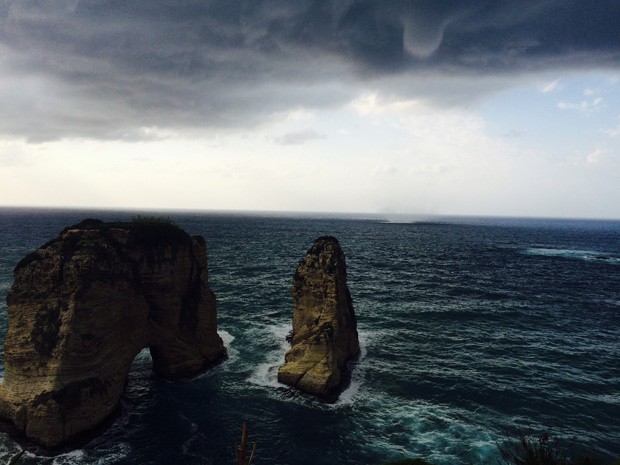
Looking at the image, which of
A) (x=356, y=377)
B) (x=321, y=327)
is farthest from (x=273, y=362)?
(x=356, y=377)

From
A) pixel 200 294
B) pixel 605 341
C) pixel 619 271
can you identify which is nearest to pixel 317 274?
pixel 200 294

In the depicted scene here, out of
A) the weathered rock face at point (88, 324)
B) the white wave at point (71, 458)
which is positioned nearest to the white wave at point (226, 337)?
the weathered rock face at point (88, 324)

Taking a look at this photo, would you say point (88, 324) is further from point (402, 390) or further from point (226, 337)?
point (402, 390)

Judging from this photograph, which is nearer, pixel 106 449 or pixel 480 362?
pixel 106 449

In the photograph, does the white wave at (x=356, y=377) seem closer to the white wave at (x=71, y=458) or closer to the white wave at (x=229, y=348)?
the white wave at (x=229, y=348)

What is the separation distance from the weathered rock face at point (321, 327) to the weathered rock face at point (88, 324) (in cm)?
987

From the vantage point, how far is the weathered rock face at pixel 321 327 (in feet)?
108

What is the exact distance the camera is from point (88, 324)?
27.6 metres

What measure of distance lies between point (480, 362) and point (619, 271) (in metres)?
81.7

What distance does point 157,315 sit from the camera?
3503 centimetres

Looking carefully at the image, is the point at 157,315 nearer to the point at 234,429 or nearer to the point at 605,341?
the point at 234,429

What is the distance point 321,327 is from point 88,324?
18441mm

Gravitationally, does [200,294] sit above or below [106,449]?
above

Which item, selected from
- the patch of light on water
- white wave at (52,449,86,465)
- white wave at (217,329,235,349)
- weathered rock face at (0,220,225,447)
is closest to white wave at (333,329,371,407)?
the patch of light on water
